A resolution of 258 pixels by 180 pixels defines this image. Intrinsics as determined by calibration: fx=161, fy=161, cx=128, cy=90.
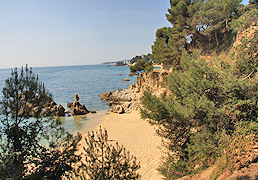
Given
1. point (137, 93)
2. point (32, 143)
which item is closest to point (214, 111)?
point (32, 143)

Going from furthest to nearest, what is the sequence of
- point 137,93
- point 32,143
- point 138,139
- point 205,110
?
point 137,93, point 138,139, point 205,110, point 32,143

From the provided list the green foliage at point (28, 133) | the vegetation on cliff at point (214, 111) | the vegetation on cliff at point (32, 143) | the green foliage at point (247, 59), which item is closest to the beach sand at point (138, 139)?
the vegetation on cliff at point (214, 111)

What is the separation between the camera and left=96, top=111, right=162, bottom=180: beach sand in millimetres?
10711

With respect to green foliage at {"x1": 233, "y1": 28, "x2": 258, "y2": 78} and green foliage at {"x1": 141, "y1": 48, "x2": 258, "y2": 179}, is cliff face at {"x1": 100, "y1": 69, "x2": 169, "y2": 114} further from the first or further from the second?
green foliage at {"x1": 233, "y1": 28, "x2": 258, "y2": 78}

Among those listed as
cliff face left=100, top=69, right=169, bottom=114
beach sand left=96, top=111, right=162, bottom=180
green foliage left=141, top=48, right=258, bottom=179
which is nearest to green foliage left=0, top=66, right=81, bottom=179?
green foliage left=141, top=48, right=258, bottom=179

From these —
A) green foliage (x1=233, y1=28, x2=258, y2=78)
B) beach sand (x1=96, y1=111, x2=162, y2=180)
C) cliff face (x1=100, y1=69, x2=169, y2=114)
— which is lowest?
beach sand (x1=96, y1=111, x2=162, y2=180)


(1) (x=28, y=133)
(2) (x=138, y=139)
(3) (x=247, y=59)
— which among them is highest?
(3) (x=247, y=59)

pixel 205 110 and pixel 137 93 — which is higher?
pixel 205 110

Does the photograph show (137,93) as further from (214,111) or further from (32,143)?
(32,143)

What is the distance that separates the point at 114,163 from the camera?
5012 mm

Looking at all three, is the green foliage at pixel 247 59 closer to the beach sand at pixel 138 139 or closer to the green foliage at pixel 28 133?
the beach sand at pixel 138 139

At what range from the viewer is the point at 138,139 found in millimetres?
15469

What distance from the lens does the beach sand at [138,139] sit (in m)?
10.7

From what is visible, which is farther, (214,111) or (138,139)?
(138,139)
